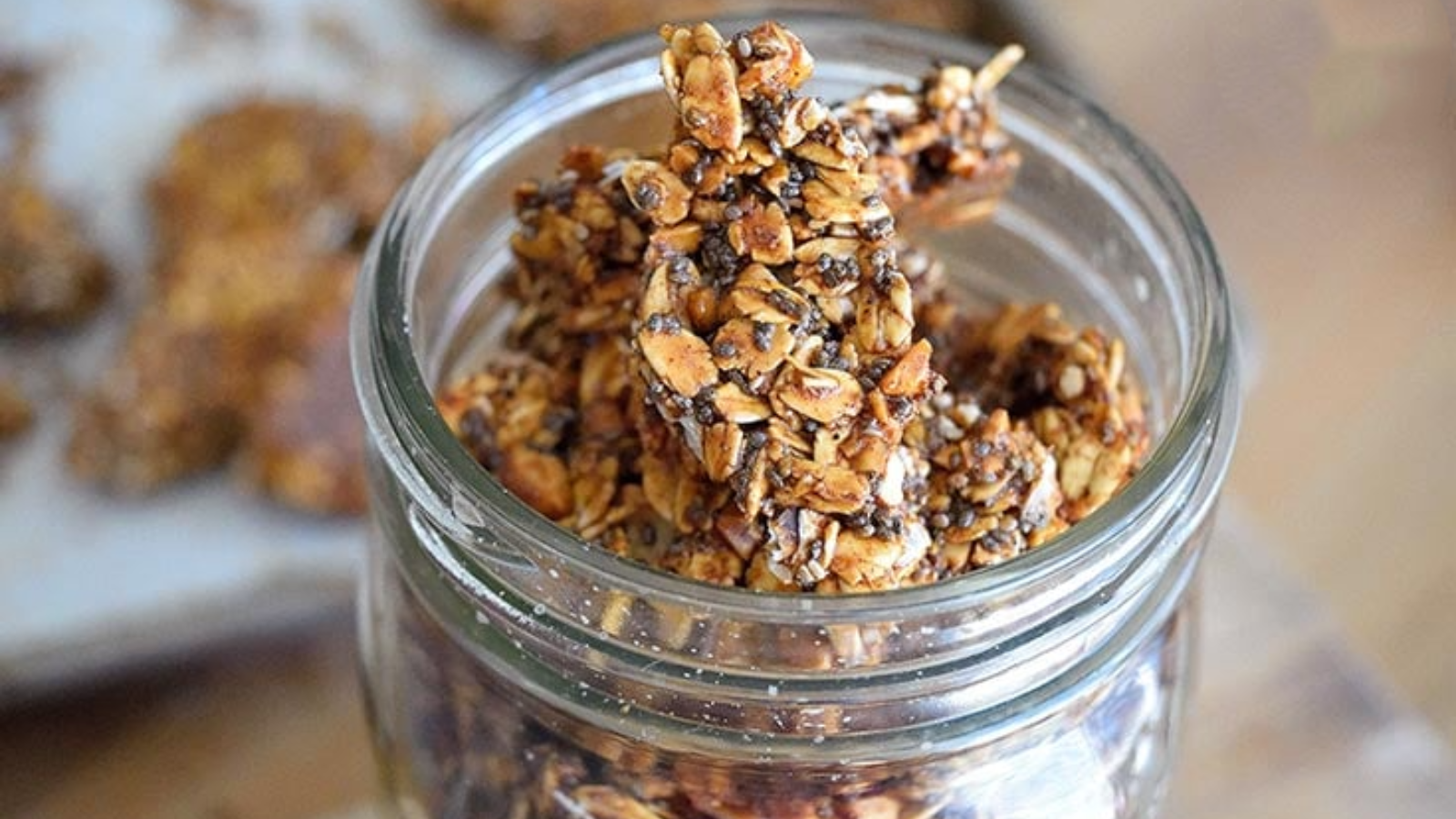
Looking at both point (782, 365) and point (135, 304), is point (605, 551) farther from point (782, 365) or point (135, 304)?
point (135, 304)

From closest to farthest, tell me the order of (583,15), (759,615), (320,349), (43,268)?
(759,615) < (320,349) < (43,268) < (583,15)

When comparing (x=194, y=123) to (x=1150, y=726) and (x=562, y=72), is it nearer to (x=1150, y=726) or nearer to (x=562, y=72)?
(x=562, y=72)

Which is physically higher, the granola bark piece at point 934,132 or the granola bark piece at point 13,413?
the granola bark piece at point 934,132

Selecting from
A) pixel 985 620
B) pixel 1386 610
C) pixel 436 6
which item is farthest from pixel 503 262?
pixel 436 6

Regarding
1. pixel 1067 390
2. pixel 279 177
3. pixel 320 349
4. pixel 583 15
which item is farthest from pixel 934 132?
pixel 583 15

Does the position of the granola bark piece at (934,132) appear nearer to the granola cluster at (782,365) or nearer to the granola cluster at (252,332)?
the granola cluster at (782,365)

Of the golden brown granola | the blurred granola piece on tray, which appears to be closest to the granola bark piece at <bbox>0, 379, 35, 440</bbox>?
the golden brown granola

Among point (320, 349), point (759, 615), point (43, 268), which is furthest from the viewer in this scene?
point (43, 268)

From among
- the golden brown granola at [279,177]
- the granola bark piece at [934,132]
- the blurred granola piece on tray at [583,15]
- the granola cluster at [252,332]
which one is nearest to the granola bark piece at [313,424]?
the granola cluster at [252,332]
